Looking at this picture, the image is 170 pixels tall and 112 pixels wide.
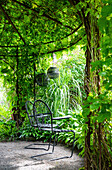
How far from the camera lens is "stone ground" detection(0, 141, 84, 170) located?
2471 millimetres

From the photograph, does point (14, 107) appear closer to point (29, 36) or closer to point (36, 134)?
point (36, 134)

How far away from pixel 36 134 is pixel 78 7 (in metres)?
3.02

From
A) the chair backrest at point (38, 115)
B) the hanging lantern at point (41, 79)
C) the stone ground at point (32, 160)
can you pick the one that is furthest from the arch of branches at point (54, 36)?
the stone ground at point (32, 160)

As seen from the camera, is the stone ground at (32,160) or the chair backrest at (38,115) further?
the chair backrest at (38,115)

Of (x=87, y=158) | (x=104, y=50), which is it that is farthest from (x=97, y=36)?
(x=87, y=158)

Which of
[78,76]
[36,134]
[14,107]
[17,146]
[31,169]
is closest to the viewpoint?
[31,169]

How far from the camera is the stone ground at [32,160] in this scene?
247 centimetres

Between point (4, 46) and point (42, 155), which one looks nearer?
point (42, 155)

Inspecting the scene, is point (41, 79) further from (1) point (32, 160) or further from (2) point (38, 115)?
(1) point (32, 160)

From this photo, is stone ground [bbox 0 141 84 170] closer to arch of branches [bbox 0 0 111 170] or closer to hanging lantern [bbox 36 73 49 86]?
arch of branches [bbox 0 0 111 170]

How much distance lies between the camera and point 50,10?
2.80 metres

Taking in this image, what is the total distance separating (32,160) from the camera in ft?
8.99

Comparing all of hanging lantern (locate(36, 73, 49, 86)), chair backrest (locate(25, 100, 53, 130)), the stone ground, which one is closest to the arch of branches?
hanging lantern (locate(36, 73, 49, 86))

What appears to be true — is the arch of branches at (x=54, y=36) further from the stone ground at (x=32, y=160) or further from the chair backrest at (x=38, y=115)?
the stone ground at (x=32, y=160)
